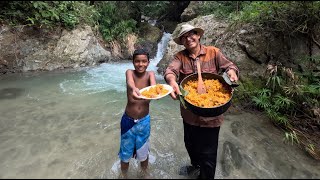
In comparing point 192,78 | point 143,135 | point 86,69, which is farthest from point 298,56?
point 86,69

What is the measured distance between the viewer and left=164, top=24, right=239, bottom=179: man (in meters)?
2.74

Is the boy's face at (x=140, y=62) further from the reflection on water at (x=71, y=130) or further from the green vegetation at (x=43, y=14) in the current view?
the green vegetation at (x=43, y=14)

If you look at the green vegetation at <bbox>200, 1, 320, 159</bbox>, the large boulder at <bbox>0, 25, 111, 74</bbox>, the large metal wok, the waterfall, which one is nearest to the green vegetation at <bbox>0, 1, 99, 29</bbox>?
the large boulder at <bbox>0, 25, 111, 74</bbox>

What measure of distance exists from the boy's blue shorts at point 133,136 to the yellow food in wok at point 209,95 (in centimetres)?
61

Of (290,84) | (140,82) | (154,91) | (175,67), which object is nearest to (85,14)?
(290,84)

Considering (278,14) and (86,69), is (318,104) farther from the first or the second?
(86,69)

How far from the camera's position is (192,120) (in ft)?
9.19

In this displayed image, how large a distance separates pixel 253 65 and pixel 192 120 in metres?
3.71

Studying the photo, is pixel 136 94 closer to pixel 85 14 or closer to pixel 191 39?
pixel 191 39

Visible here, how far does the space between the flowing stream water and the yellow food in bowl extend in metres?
0.74

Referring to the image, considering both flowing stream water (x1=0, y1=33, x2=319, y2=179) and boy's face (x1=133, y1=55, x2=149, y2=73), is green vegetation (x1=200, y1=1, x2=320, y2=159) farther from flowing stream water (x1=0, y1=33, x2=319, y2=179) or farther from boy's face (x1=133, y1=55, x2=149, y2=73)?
boy's face (x1=133, y1=55, x2=149, y2=73)

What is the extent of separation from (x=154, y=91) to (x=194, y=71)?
51 cm

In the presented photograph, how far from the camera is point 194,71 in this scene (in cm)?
293

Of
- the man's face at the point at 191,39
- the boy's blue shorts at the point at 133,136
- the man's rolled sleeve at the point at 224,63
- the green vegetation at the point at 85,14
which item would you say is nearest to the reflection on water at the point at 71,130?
the boy's blue shorts at the point at 133,136
